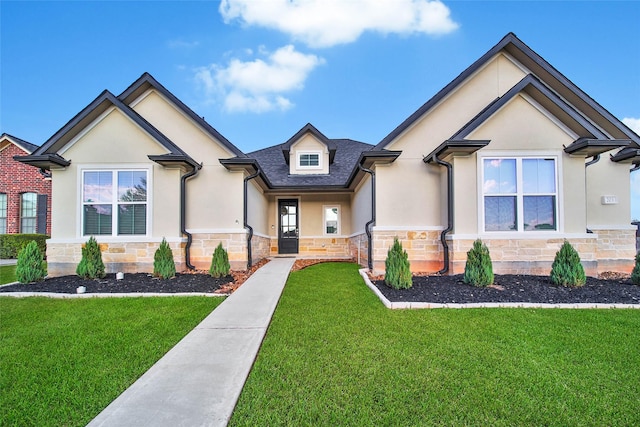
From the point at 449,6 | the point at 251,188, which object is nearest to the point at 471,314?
the point at 251,188

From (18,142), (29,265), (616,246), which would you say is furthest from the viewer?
(18,142)

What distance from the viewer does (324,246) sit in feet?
44.4

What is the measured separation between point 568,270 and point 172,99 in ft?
35.9

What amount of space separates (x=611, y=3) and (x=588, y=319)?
10064 millimetres

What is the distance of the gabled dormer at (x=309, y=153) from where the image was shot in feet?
45.0

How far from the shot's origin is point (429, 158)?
27.4 feet

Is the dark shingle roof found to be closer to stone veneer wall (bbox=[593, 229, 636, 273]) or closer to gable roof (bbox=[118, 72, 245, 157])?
gable roof (bbox=[118, 72, 245, 157])

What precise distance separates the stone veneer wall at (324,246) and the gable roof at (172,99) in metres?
5.53

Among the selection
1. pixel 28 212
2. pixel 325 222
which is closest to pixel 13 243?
pixel 28 212

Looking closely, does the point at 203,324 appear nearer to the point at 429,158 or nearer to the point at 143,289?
the point at 143,289

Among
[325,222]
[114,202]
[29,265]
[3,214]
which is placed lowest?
[29,265]

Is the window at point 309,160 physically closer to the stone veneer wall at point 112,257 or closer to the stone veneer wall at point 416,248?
the stone veneer wall at point 416,248

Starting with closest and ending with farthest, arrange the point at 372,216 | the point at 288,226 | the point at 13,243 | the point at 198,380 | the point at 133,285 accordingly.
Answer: the point at 198,380 → the point at 133,285 → the point at 372,216 → the point at 288,226 → the point at 13,243

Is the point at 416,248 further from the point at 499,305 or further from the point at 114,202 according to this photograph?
the point at 114,202
